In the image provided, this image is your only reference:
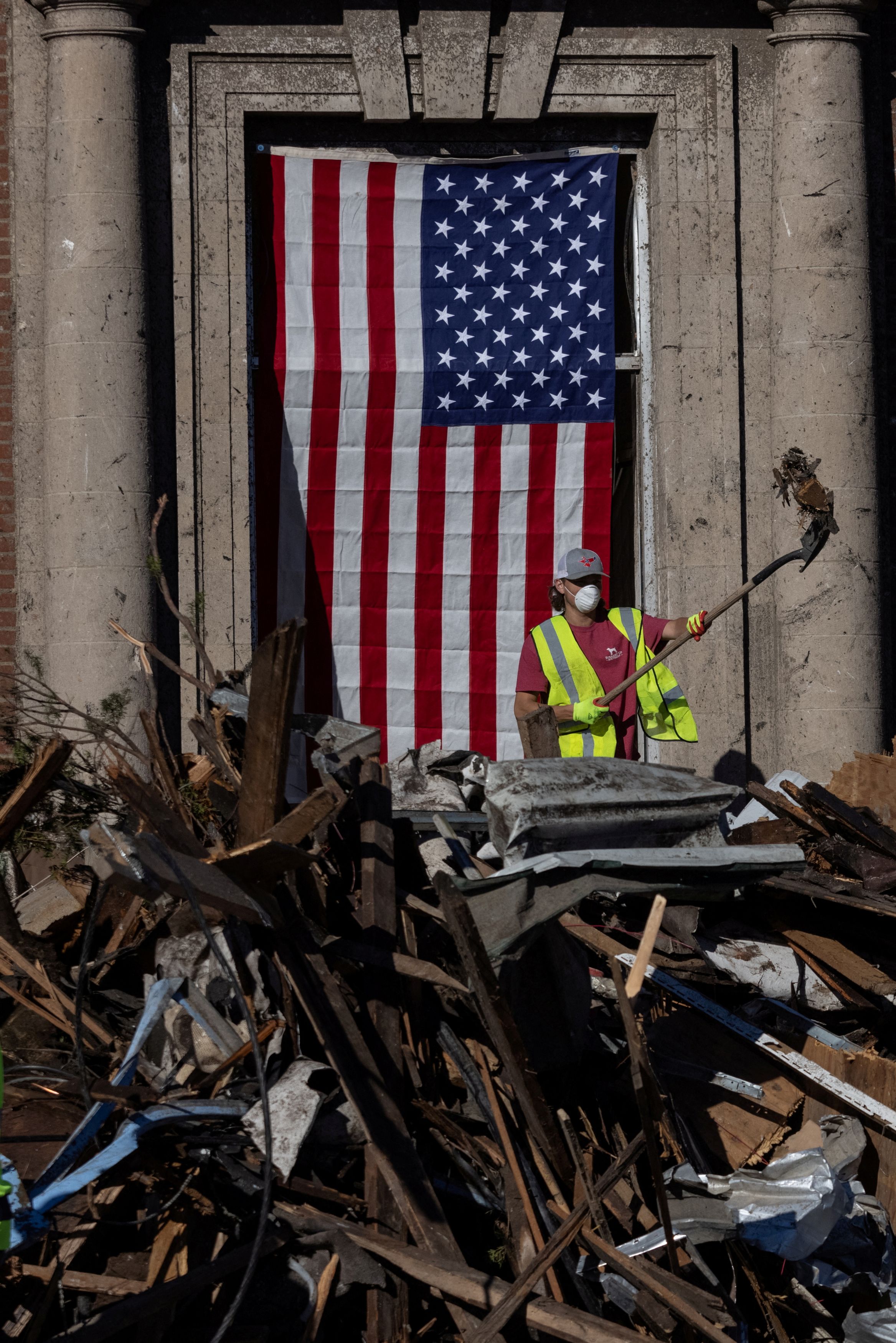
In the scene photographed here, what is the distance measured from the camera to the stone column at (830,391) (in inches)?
288

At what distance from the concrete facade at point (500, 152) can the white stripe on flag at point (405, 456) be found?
0.52 m

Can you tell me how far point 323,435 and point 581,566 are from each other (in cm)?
200

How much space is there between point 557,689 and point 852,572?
2.11 metres

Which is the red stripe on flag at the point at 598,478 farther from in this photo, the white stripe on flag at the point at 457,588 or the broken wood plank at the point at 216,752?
the broken wood plank at the point at 216,752

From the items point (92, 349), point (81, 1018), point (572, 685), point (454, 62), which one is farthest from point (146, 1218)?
point (454, 62)

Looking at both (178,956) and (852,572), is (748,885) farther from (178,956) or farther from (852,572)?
(852,572)

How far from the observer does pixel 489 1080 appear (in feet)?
12.8

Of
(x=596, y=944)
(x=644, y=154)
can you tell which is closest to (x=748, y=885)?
(x=596, y=944)

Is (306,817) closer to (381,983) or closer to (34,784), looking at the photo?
(381,983)

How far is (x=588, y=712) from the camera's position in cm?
625

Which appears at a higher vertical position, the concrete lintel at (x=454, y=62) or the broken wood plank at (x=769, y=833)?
the concrete lintel at (x=454, y=62)

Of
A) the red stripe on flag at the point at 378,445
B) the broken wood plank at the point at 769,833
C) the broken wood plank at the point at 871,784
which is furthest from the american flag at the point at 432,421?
the broken wood plank at the point at 769,833

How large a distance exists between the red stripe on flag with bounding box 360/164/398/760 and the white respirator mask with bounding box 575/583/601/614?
1573 millimetres

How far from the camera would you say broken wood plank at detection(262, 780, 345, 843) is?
3396mm
